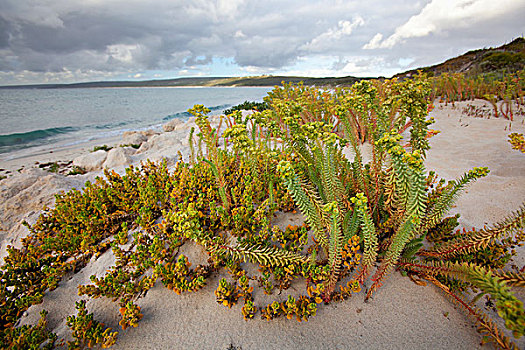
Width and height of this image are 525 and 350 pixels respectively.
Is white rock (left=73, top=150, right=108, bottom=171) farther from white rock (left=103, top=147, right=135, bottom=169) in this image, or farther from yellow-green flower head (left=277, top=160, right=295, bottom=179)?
yellow-green flower head (left=277, top=160, right=295, bottom=179)

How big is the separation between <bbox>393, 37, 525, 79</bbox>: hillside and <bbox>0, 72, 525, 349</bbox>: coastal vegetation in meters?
15.1

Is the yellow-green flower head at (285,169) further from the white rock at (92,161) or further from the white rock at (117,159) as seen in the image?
the white rock at (92,161)

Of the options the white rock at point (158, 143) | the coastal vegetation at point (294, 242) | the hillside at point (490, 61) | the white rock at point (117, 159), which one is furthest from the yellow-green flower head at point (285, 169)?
the hillside at point (490, 61)

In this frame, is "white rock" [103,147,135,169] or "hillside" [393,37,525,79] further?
"hillside" [393,37,525,79]

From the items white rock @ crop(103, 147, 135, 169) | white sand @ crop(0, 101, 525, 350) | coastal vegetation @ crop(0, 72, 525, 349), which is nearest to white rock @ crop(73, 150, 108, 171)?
white rock @ crop(103, 147, 135, 169)

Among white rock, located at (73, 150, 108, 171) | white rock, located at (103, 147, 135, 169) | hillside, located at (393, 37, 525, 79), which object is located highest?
hillside, located at (393, 37, 525, 79)

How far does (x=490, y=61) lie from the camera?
61.8 ft

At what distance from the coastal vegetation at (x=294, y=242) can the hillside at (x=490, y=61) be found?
593 inches

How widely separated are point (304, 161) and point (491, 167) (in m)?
3.83

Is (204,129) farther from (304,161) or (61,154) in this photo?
(61,154)

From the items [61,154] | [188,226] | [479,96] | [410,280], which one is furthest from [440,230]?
[61,154]

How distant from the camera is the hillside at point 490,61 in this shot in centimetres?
1702

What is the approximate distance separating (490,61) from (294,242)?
2610 cm

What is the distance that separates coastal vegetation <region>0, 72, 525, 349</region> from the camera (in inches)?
67.7
